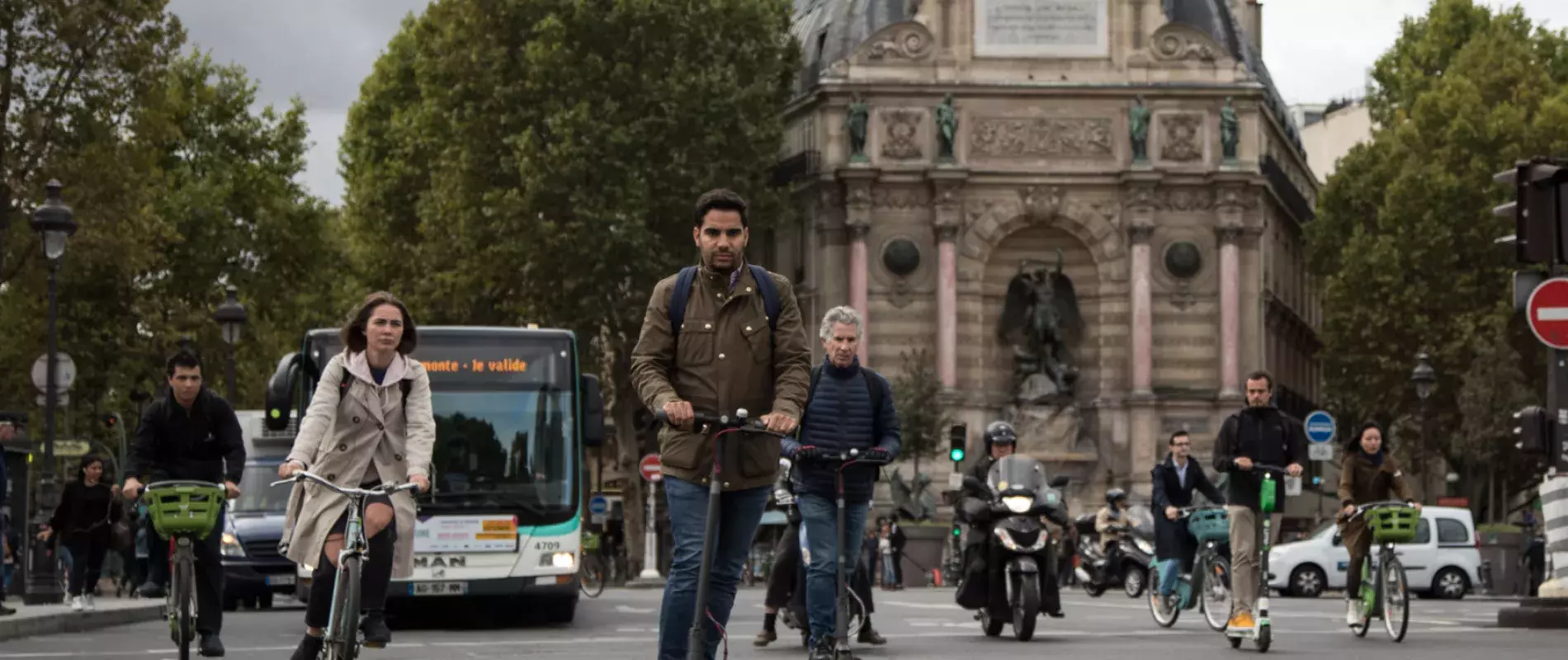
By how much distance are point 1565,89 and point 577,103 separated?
75.3 ft

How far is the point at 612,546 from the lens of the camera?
6384 centimetres

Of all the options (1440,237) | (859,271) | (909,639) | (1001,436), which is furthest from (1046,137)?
(1001,436)

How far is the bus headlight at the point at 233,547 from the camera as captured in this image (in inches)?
1288

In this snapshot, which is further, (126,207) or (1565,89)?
(1565,89)

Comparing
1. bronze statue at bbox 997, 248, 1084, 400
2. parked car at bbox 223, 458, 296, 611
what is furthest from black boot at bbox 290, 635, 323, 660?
bronze statue at bbox 997, 248, 1084, 400

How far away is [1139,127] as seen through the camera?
6225 cm

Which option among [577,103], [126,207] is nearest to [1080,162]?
[577,103]

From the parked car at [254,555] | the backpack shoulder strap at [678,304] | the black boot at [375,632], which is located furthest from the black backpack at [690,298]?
the parked car at [254,555]

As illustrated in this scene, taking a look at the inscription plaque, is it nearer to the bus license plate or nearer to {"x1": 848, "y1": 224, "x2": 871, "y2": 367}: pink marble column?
{"x1": 848, "y1": 224, "x2": 871, "y2": 367}: pink marble column

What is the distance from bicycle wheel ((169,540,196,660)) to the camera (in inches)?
556

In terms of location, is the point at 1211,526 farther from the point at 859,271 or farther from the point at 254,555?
the point at 859,271

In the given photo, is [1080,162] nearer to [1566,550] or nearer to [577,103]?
[577,103]

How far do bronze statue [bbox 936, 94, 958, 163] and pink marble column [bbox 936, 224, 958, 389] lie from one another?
5.65ft

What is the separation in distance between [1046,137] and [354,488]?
2042 inches
